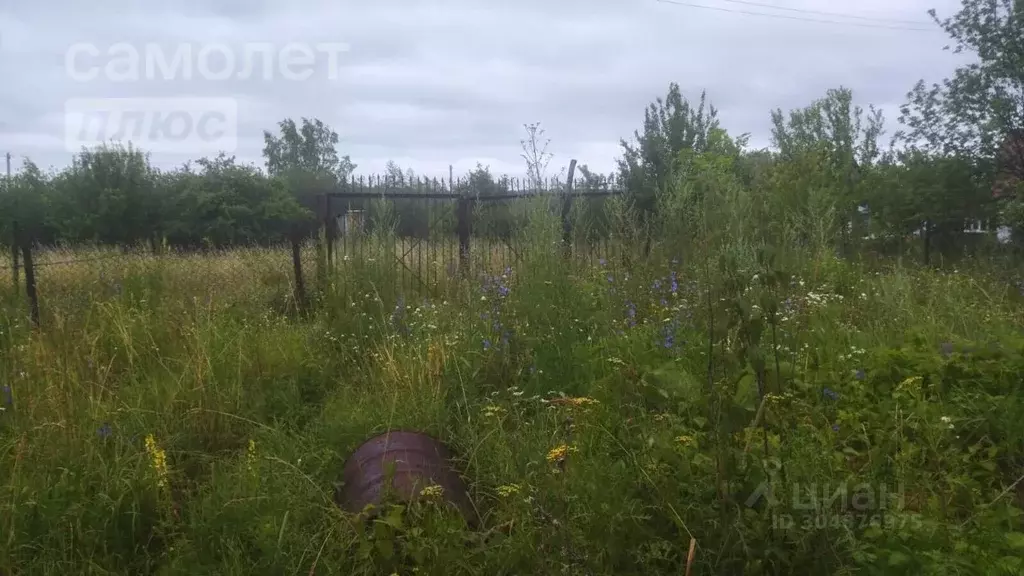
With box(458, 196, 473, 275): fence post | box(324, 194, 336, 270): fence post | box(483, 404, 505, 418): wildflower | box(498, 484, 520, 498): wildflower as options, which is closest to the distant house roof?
box(458, 196, 473, 275): fence post

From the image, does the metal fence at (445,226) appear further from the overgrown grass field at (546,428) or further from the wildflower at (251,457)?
the wildflower at (251,457)

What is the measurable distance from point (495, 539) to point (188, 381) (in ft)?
7.44

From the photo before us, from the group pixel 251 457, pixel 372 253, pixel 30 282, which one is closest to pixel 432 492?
pixel 251 457

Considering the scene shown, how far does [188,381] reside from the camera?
13.0ft

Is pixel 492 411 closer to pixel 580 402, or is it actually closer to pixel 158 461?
pixel 580 402

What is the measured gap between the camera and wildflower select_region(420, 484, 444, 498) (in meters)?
2.63

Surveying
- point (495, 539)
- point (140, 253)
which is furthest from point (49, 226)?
point (495, 539)

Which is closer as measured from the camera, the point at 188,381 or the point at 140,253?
the point at 188,381

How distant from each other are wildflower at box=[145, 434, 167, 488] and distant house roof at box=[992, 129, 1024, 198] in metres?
13.3

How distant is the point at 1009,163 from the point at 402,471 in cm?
1293

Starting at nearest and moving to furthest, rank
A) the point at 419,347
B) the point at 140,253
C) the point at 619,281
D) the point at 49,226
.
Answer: the point at 419,347, the point at 619,281, the point at 140,253, the point at 49,226

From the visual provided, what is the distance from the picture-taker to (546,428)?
11.2ft

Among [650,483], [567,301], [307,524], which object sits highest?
[567,301]

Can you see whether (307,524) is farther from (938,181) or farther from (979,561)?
(938,181)
